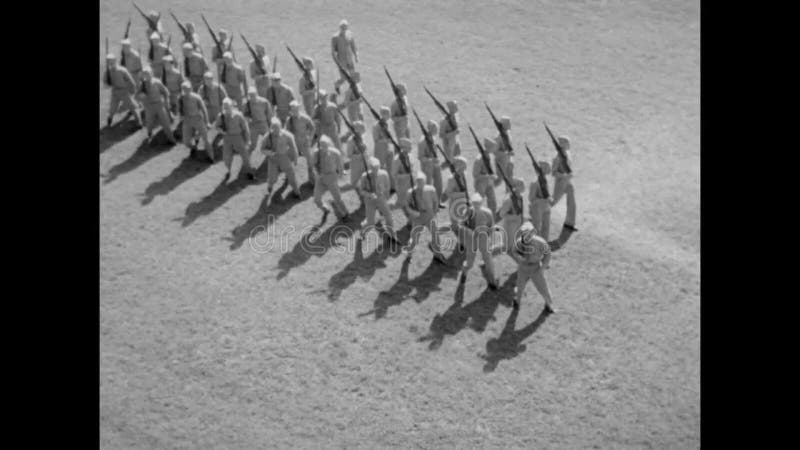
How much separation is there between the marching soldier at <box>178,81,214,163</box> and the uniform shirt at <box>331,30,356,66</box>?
3401mm

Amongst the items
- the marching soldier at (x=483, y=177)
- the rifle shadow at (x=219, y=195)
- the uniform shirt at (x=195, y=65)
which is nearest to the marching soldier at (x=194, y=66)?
the uniform shirt at (x=195, y=65)

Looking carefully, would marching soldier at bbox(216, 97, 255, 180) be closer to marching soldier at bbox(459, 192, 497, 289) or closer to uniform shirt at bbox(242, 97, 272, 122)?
uniform shirt at bbox(242, 97, 272, 122)

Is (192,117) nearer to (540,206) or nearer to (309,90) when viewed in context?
(309,90)

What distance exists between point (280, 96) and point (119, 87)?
138 inches

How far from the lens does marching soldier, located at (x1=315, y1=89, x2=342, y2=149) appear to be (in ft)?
58.9

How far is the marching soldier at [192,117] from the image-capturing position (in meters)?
18.3

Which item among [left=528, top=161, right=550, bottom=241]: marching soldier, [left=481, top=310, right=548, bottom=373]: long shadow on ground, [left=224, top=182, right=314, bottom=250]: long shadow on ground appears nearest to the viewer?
[left=481, top=310, right=548, bottom=373]: long shadow on ground

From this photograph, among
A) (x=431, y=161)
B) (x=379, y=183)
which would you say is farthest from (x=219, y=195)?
(x=431, y=161)

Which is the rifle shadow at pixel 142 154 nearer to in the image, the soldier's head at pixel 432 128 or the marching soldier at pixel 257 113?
the marching soldier at pixel 257 113

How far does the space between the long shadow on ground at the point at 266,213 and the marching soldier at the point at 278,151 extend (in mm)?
323

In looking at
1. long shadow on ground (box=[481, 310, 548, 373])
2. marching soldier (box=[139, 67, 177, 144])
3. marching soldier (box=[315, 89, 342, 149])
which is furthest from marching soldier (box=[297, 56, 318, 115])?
long shadow on ground (box=[481, 310, 548, 373])

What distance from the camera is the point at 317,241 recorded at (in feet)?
53.5

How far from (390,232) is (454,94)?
5817 mm

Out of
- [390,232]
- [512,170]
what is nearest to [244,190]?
[390,232]
